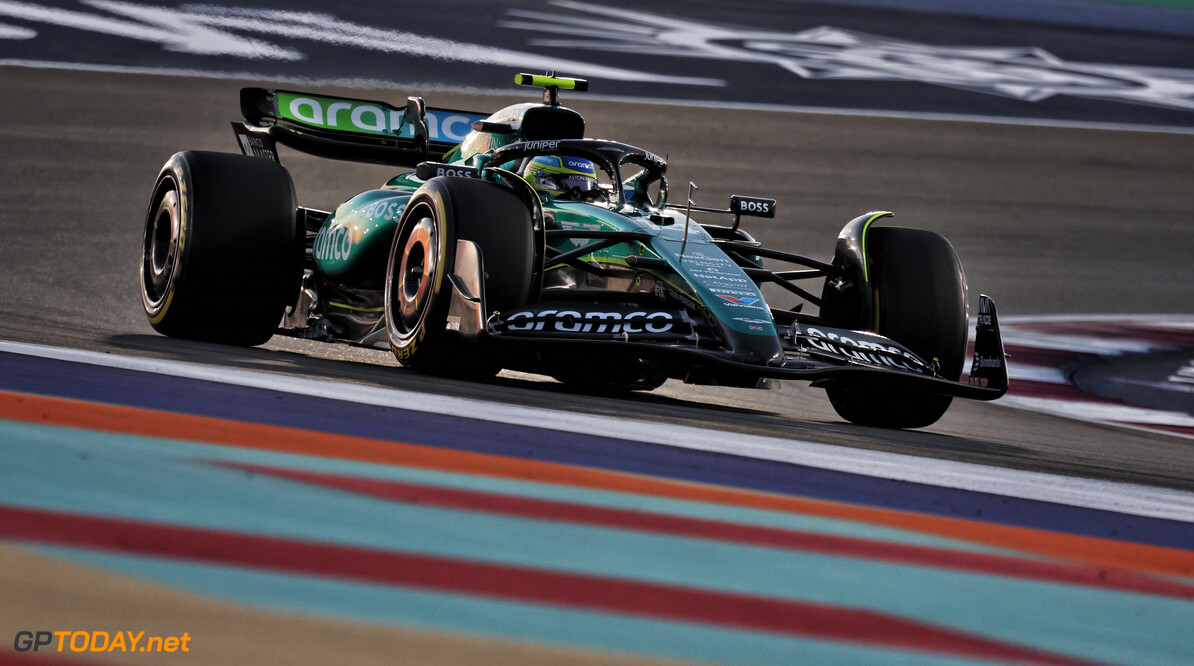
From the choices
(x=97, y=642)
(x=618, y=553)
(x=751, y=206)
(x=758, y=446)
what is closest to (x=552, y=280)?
(x=751, y=206)

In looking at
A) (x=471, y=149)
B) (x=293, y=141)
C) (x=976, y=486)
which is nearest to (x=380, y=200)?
(x=471, y=149)

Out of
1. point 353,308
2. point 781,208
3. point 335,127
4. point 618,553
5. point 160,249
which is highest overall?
point 335,127

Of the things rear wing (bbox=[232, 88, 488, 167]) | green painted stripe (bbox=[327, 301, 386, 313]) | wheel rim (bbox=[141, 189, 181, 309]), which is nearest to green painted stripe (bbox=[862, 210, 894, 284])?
green painted stripe (bbox=[327, 301, 386, 313])

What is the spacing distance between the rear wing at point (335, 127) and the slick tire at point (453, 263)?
91.4 inches

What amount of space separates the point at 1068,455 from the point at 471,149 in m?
3.39

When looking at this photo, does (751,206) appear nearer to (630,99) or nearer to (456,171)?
(456,171)

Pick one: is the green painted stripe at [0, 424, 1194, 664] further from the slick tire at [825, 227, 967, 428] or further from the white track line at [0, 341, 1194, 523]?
the slick tire at [825, 227, 967, 428]

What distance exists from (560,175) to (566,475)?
3.51m

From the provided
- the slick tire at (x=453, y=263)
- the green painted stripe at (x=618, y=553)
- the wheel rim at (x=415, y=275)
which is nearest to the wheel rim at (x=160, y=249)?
the wheel rim at (x=415, y=275)

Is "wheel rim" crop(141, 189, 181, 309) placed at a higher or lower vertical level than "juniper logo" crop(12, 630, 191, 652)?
lower

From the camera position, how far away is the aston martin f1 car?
5559 mm

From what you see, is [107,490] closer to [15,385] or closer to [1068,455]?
[15,385]

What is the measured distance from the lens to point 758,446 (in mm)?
4309

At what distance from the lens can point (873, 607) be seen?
2523 millimetres
